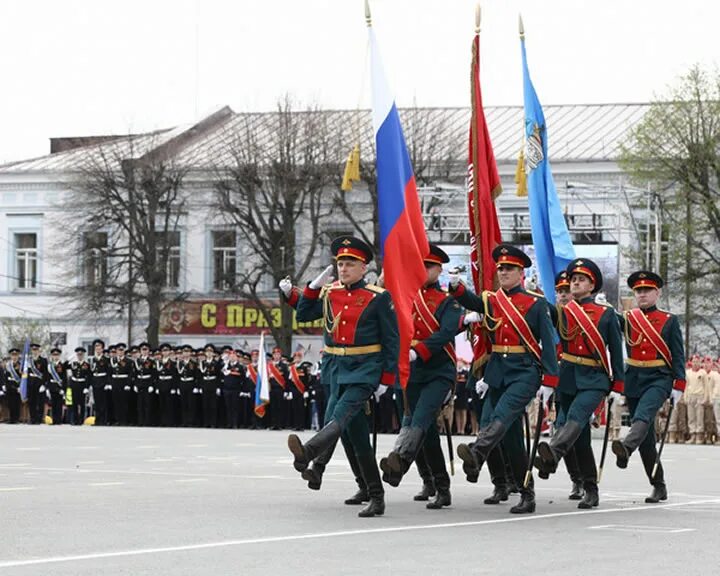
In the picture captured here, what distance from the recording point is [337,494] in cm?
1458

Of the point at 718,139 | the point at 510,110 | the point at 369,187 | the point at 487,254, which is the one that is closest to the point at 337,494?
the point at 487,254

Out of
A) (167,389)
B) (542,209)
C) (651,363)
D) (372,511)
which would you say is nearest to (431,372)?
(372,511)

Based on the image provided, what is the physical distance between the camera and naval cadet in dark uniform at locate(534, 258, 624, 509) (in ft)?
44.9

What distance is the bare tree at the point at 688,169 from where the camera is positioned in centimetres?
4912

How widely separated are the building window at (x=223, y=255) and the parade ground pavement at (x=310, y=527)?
40.2 metres

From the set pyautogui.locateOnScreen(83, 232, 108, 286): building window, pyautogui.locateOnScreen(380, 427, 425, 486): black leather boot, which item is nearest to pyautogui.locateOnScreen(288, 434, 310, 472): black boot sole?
pyautogui.locateOnScreen(380, 427, 425, 486): black leather boot

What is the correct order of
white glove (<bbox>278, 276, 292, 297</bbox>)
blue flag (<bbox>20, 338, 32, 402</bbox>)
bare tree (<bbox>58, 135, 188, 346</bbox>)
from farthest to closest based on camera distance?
bare tree (<bbox>58, 135, 188, 346</bbox>) < blue flag (<bbox>20, 338, 32, 402</bbox>) < white glove (<bbox>278, 276, 292, 297</bbox>)

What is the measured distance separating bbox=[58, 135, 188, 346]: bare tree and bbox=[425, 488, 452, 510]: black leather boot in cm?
4175

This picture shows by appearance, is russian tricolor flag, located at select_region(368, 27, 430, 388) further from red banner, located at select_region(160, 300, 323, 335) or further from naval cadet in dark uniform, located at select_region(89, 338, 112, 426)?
red banner, located at select_region(160, 300, 323, 335)

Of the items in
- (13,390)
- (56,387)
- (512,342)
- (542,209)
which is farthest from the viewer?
(13,390)

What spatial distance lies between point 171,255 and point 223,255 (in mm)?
1910

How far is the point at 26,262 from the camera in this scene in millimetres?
64250

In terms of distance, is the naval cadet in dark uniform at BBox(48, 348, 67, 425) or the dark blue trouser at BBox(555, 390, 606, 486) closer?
the dark blue trouser at BBox(555, 390, 606, 486)

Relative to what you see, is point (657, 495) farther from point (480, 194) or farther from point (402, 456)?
point (480, 194)
